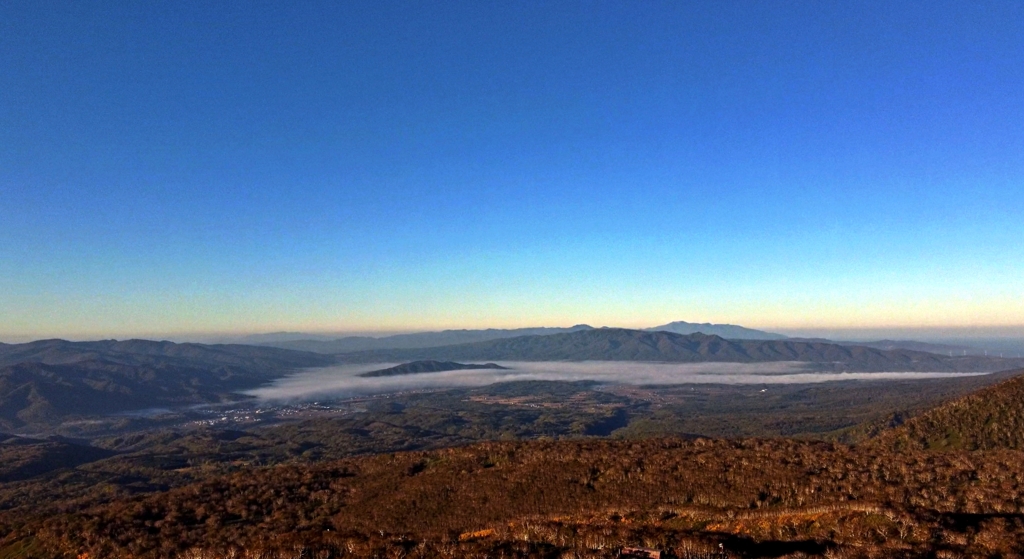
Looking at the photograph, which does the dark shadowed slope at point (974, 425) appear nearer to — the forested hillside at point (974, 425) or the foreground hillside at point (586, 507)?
the forested hillside at point (974, 425)

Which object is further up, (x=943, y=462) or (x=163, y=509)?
(x=943, y=462)

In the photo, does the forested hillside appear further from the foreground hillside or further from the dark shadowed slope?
the foreground hillside

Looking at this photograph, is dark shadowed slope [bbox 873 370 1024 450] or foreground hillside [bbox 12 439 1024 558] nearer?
foreground hillside [bbox 12 439 1024 558]

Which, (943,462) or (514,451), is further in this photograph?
(514,451)

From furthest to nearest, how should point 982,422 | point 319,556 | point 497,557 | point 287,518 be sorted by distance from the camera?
1. point 982,422
2. point 287,518
3. point 319,556
4. point 497,557

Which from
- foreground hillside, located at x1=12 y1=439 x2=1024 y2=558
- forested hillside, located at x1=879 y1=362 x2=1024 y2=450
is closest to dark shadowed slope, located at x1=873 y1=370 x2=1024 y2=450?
forested hillside, located at x1=879 y1=362 x2=1024 y2=450

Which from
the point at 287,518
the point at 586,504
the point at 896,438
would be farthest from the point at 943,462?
the point at 287,518

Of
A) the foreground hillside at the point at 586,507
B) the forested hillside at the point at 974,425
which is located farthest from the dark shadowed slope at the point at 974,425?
the foreground hillside at the point at 586,507

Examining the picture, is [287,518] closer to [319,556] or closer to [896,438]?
[319,556]
